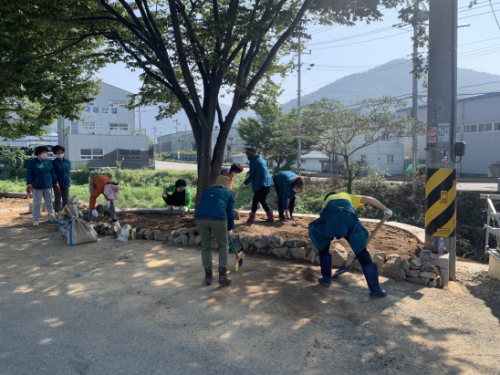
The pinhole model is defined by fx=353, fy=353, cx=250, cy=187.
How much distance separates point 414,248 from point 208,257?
3436mm

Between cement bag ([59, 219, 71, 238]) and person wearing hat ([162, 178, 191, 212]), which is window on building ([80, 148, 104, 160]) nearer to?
person wearing hat ([162, 178, 191, 212])

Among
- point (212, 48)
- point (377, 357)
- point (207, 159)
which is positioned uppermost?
point (212, 48)

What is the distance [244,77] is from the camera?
770cm

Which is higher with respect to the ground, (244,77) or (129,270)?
(244,77)

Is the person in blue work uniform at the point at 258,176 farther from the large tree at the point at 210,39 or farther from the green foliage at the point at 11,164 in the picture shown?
the green foliage at the point at 11,164

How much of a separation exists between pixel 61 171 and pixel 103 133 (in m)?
29.0

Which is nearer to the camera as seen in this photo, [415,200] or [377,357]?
[377,357]

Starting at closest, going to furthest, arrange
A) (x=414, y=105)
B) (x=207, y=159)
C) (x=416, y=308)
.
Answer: (x=416, y=308) → (x=207, y=159) → (x=414, y=105)

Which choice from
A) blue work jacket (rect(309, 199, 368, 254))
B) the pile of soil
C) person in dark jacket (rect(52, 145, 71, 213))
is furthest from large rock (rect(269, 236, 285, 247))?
person in dark jacket (rect(52, 145, 71, 213))

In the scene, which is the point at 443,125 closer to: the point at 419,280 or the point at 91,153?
the point at 419,280

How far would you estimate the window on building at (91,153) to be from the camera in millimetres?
34119

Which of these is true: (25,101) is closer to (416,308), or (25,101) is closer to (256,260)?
(256,260)

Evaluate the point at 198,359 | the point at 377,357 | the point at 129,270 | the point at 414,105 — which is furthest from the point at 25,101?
the point at 414,105

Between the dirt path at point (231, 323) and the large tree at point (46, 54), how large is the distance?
421 cm
